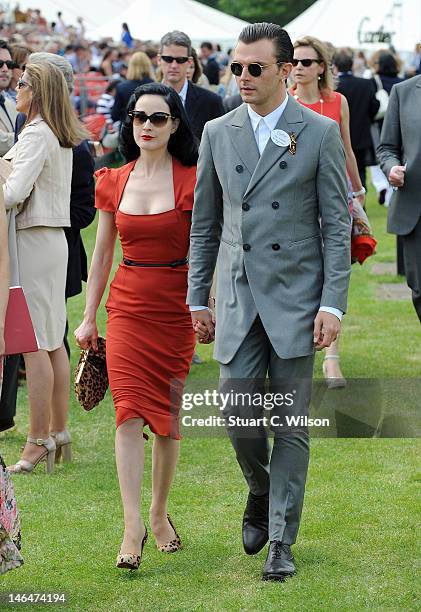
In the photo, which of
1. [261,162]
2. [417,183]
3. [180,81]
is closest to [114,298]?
[261,162]

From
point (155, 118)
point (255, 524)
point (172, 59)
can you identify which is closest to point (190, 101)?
point (172, 59)

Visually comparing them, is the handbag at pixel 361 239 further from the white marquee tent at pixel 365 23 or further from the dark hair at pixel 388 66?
the white marquee tent at pixel 365 23

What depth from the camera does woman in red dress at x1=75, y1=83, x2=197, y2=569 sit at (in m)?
5.75

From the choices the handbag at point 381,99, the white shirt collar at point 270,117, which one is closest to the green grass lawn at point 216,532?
the white shirt collar at point 270,117

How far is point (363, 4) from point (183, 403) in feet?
107

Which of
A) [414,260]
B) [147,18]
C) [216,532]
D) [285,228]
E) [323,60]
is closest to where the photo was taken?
[285,228]

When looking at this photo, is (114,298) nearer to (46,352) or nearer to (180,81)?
(46,352)

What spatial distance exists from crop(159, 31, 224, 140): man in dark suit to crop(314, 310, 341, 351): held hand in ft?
15.3

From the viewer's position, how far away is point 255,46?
17.4 feet

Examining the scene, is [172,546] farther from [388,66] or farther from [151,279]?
[388,66]

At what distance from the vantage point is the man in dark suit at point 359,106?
15797mm

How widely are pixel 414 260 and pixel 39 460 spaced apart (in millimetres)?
2564

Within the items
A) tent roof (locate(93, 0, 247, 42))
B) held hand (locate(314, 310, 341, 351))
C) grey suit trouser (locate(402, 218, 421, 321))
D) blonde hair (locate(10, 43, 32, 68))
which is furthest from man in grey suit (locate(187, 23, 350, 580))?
tent roof (locate(93, 0, 247, 42))

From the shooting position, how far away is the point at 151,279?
584 centimetres
